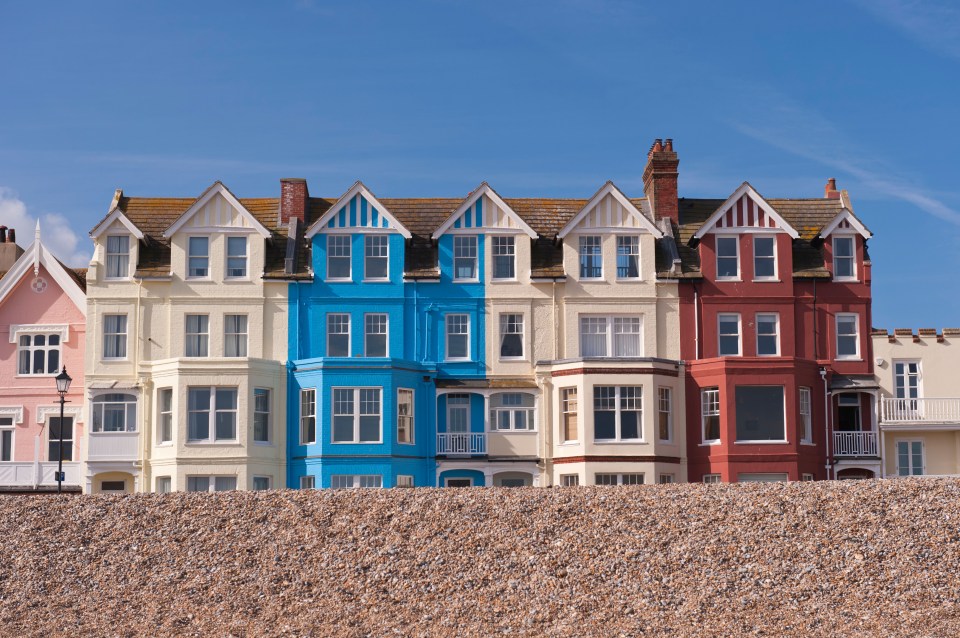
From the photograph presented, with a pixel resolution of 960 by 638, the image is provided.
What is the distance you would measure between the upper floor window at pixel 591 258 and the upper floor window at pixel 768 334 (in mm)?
5719

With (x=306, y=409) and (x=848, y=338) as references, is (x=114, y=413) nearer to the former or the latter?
(x=306, y=409)

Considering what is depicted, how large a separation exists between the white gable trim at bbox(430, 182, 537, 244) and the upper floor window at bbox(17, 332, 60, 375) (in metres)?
13.8

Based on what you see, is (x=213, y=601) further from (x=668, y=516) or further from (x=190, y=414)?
(x=190, y=414)

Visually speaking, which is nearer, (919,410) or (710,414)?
(710,414)

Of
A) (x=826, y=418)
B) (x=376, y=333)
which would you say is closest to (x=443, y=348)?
(x=376, y=333)

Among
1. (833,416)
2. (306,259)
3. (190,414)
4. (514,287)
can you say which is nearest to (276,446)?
(190,414)

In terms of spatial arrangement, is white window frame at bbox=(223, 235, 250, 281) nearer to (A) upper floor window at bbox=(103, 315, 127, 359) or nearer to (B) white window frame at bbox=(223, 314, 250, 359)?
(B) white window frame at bbox=(223, 314, 250, 359)

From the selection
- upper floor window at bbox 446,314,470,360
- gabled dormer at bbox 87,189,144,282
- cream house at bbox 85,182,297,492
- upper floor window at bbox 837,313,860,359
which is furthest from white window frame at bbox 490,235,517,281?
gabled dormer at bbox 87,189,144,282

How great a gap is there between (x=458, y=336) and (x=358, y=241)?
4679 millimetres

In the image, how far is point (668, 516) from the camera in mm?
33469

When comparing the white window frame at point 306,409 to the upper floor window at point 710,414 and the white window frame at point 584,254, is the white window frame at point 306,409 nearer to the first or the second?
the white window frame at point 584,254

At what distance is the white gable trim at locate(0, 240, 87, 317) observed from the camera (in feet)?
160

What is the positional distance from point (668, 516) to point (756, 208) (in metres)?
18.0

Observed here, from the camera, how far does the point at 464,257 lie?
48.2 m
